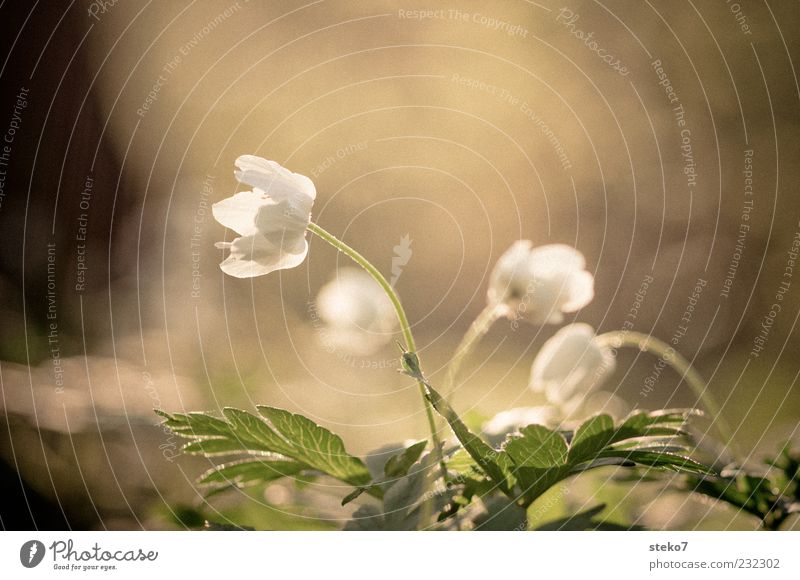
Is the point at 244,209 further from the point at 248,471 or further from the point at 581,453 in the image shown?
the point at 581,453

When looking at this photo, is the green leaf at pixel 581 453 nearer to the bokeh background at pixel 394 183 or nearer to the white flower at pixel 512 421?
the white flower at pixel 512 421

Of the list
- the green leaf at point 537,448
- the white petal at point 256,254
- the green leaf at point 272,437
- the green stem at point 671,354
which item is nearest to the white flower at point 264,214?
the white petal at point 256,254

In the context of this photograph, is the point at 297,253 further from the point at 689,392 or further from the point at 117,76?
the point at 689,392

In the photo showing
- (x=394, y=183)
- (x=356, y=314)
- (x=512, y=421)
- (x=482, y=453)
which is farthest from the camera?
(x=394, y=183)

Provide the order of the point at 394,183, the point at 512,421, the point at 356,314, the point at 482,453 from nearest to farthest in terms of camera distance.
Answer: the point at 482,453 → the point at 512,421 → the point at 356,314 → the point at 394,183

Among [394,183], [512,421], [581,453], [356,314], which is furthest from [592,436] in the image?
[394,183]

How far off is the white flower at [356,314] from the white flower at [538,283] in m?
0.27

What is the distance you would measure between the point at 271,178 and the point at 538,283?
0.81 feet

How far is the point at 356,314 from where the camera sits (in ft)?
2.75

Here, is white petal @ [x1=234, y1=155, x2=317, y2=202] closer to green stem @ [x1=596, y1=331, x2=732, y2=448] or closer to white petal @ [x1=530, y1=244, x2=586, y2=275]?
white petal @ [x1=530, y1=244, x2=586, y2=275]

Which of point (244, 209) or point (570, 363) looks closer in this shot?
point (244, 209)
